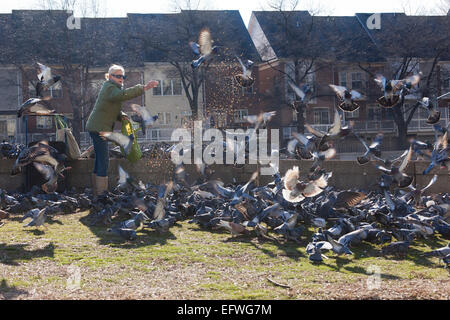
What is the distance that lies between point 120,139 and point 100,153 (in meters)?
0.79

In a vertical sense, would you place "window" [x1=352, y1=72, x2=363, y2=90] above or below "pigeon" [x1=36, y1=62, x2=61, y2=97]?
above

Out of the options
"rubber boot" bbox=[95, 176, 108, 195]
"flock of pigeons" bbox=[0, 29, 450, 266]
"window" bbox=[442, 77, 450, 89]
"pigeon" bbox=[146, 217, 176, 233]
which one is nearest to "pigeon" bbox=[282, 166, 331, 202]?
"flock of pigeons" bbox=[0, 29, 450, 266]

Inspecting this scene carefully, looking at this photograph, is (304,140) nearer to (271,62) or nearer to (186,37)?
(186,37)

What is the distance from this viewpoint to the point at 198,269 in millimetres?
4621

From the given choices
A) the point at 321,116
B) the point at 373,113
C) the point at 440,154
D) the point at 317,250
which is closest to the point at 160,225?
the point at 317,250

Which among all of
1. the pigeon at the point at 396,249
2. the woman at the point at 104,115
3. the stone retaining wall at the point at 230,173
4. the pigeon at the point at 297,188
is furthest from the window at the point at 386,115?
the pigeon at the point at 396,249

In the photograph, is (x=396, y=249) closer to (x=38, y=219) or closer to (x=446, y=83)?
(x=38, y=219)

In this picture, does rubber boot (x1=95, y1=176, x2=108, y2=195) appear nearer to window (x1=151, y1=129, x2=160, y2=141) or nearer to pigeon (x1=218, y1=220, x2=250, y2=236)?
pigeon (x1=218, y1=220, x2=250, y2=236)

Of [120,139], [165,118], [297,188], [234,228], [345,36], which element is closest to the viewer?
[234,228]

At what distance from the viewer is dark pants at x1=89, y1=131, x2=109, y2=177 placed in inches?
316

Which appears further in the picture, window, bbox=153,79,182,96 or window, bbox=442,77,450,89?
window, bbox=153,79,182,96

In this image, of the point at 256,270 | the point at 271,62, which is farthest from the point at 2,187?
the point at 271,62

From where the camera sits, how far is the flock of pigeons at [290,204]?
5875mm

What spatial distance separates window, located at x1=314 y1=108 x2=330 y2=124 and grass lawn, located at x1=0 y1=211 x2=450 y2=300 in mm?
37033
